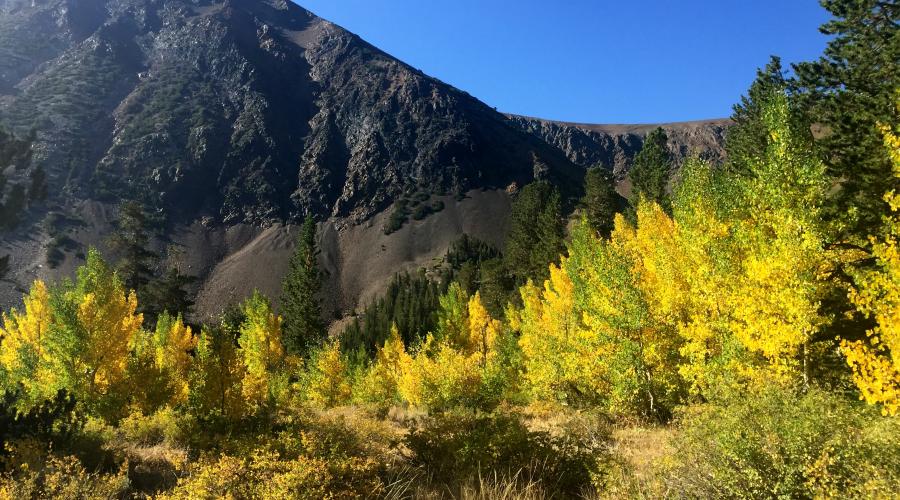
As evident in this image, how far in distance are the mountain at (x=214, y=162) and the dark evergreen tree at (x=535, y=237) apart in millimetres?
A: 61352

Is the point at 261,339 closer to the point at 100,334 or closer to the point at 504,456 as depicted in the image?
the point at 100,334

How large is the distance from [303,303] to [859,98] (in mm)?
51913

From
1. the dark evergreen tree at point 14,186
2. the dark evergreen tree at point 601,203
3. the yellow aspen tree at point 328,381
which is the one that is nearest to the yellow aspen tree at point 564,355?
the yellow aspen tree at point 328,381

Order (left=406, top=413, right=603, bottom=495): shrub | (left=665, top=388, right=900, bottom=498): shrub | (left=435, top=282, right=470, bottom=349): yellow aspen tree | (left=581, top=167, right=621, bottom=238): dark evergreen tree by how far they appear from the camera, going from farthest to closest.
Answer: (left=435, top=282, right=470, bottom=349): yellow aspen tree, (left=581, top=167, right=621, bottom=238): dark evergreen tree, (left=406, top=413, right=603, bottom=495): shrub, (left=665, top=388, right=900, bottom=498): shrub

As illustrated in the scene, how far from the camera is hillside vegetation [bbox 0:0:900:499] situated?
6645 millimetres

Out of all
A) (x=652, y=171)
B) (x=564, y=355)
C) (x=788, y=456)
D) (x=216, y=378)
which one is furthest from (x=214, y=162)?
(x=788, y=456)

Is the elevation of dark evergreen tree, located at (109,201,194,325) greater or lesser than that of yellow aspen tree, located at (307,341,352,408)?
greater

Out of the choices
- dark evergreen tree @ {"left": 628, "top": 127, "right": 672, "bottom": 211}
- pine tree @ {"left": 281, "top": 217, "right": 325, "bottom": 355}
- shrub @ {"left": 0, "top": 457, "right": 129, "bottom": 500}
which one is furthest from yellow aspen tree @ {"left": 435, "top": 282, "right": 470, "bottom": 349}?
shrub @ {"left": 0, "top": 457, "right": 129, "bottom": 500}

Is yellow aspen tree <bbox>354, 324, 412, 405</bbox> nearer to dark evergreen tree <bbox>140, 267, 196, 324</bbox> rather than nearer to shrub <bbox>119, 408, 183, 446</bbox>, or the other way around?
shrub <bbox>119, 408, 183, 446</bbox>

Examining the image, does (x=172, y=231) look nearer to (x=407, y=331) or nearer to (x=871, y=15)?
(x=407, y=331)

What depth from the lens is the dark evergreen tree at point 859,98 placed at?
60.0 feet

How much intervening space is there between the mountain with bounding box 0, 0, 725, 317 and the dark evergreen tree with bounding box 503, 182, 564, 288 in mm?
61352

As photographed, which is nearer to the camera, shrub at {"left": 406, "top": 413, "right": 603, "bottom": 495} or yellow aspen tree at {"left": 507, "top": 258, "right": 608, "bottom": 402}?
shrub at {"left": 406, "top": 413, "right": 603, "bottom": 495}

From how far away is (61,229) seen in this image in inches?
4267
